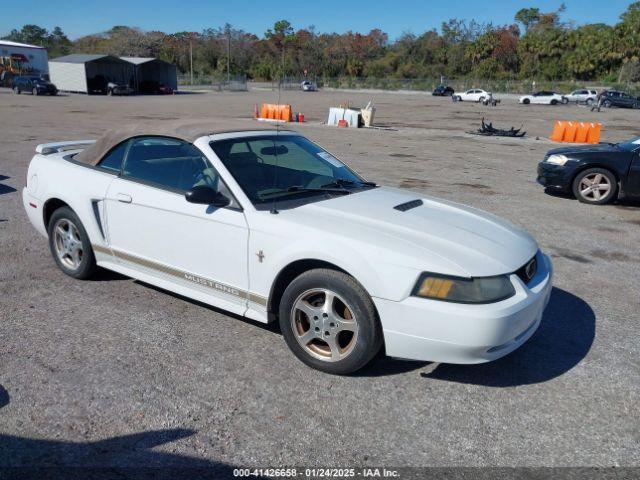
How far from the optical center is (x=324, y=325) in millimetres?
A: 3410

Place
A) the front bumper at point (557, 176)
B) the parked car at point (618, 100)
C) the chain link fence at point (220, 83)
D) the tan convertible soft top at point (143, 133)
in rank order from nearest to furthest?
the tan convertible soft top at point (143, 133), the front bumper at point (557, 176), the parked car at point (618, 100), the chain link fence at point (220, 83)

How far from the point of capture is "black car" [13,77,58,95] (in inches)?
1875

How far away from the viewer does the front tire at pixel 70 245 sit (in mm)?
4723

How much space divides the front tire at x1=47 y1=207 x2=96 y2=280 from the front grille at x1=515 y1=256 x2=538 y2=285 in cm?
348

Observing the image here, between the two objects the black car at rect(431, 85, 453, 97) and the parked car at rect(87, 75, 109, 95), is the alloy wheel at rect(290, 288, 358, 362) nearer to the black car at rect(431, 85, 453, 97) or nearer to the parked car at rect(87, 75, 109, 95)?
the parked car at rect(87, 75, 109, 95)

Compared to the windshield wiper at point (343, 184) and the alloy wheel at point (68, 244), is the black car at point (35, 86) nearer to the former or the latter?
the alloy wheel at point (68, 244)

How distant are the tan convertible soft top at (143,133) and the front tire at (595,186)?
7196mm

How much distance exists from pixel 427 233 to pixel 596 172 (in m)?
7.03

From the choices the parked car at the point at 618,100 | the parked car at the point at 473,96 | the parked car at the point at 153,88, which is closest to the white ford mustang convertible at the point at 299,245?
the parked car at the point at 618,100

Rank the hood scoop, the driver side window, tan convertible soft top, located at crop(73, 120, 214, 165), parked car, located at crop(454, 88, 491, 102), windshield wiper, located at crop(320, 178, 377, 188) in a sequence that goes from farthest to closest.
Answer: parked car, located at crop(454, 88, 491, 102), windshield wiper, located at crop(320, 178, 377, 188), tan convertible soft top, located at crop(73, 120, 214, 165), the driver side window, the hood scoop

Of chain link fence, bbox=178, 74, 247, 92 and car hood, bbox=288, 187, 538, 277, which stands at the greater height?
car hood, bbox=288, 187, 538, 277

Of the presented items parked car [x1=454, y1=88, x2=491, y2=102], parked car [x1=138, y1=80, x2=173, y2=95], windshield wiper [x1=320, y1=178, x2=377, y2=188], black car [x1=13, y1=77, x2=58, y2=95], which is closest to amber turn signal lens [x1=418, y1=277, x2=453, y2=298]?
windshield wiper [x1=320, y1=178, x2=377, y2=188]

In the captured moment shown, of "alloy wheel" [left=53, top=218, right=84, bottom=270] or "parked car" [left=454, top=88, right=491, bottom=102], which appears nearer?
"alloy wheel" [left=53, top=218, right=84, bottom=270]

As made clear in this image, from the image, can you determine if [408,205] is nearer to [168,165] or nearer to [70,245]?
[168,165]
